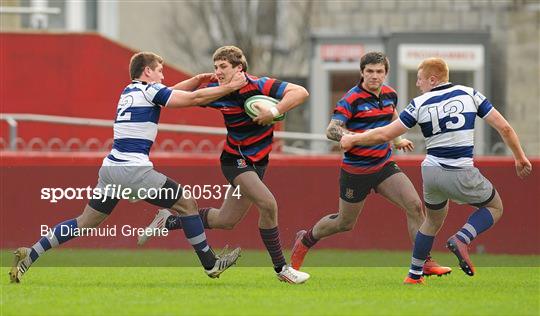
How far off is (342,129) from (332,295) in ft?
5.59

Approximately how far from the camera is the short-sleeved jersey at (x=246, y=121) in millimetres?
12898

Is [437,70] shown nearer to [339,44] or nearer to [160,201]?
[160,201]

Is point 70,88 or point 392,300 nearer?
point 392,300

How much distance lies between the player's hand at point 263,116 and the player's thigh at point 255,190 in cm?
54

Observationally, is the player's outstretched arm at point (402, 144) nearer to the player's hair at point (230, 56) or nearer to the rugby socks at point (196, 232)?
the player's hair at point (230, 56)

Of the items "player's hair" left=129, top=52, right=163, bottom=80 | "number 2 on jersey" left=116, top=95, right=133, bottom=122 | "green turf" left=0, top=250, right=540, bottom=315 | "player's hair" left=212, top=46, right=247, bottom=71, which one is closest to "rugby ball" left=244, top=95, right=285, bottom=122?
"player's hair" left=212, top=46, right=247, bottom=71

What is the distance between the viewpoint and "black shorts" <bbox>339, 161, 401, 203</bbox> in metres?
13.4

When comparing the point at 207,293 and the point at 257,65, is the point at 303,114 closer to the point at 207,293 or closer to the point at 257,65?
the point at 257,65

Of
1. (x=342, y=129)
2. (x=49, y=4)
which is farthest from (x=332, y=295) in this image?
(x=49, y=4)

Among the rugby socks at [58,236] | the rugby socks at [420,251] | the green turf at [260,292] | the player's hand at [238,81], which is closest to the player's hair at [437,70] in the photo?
the rugby socks at [420,251]

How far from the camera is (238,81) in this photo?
41.5 ft

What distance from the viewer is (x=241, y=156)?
13.0 m

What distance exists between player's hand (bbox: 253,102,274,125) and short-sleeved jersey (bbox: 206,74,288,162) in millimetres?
253

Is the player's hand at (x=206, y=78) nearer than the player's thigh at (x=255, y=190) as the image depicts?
No
